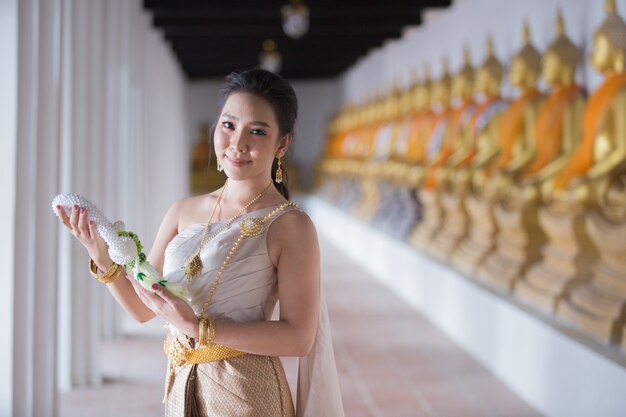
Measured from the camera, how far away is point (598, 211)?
438cm

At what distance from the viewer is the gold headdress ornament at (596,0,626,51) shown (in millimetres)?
4770

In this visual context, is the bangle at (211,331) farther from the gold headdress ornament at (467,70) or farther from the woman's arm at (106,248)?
the gold headdress ornament at (467,70)

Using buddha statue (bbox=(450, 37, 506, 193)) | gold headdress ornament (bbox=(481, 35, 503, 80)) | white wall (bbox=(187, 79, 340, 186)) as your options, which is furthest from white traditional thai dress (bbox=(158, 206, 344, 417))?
white wall (bbox=(187, 79, 340, 186))

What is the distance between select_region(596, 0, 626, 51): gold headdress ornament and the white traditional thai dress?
339cm

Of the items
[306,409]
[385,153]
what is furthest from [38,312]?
[385,153]

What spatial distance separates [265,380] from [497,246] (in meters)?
4.46

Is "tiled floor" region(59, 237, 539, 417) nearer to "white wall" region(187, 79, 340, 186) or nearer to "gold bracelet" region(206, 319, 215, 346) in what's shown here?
"gold bracelet" region(206, 319, 215, 346)

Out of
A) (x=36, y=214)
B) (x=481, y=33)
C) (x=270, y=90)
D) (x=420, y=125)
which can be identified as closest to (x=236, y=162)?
(x=270, y=90)

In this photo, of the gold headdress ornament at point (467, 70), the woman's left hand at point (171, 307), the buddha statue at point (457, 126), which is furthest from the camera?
the gold headdress ornament at point (467, 70)

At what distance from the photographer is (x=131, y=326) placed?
632cm

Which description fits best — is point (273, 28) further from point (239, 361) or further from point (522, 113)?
point (239, 361)

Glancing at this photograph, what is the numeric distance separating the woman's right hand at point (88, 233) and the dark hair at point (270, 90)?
Answer: 378mm

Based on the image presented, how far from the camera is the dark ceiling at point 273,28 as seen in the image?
31.5ft

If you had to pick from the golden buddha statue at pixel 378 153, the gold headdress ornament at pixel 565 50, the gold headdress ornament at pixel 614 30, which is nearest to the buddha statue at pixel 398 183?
the golden buddha statue at pixel 378 153
